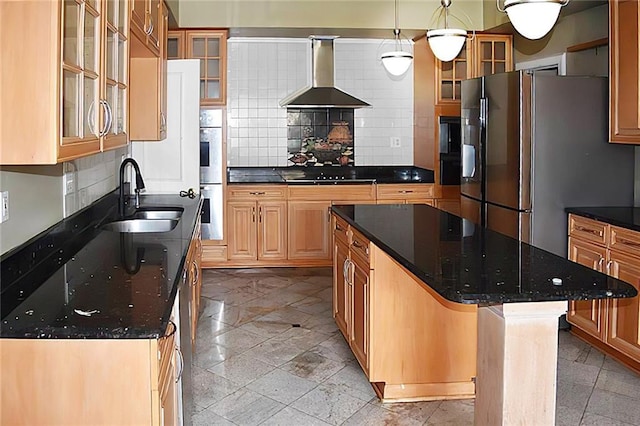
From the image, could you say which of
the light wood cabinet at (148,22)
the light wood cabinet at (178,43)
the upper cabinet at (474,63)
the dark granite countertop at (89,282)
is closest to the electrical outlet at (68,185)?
the dark granite countertop at (89,282)

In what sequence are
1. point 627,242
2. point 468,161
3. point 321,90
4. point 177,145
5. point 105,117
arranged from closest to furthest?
point 105,117 < point 627,242 < point 468,161 < point 177,145 < point 321,90

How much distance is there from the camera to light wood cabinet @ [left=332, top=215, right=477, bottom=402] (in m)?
3.30

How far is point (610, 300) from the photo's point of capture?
13.0 feet

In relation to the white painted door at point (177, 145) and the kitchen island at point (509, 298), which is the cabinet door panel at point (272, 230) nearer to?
the white painted door at point (177, 145)

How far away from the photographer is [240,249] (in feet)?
21.5

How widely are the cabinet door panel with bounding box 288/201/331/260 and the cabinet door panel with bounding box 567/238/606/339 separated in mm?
2688

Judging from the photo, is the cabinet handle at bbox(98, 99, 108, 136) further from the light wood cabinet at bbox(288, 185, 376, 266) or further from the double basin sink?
the light wood cabinet at bbox(288, 185, 376, 266)

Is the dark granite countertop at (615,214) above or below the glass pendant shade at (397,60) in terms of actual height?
below

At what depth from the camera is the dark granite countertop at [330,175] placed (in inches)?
259

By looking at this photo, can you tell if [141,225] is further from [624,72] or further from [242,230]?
[624,72]

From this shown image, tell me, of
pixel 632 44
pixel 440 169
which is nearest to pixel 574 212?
pixel 632 44

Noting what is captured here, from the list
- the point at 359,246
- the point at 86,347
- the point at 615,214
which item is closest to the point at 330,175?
the point at 615,214

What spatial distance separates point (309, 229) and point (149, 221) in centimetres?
279

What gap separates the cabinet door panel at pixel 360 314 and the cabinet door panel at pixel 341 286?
0.50ft
